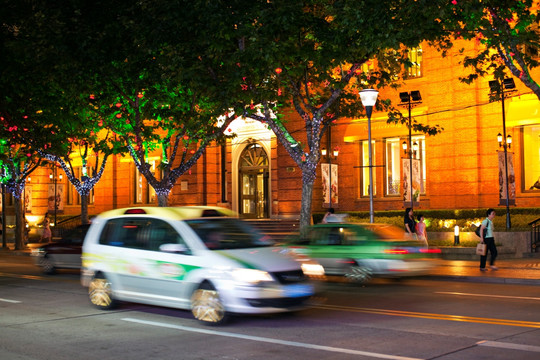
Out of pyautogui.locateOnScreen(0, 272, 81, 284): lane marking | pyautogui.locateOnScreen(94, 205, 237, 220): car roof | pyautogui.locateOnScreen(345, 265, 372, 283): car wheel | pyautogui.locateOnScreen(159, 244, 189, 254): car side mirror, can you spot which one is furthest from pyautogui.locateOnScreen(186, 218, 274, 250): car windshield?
pyautogui.locateOnScreen(0, 272, 81, 284): lane marking

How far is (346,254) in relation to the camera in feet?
50.9

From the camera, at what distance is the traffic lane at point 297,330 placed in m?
8.41

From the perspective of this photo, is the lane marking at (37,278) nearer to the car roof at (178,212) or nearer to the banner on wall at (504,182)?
the car roof at (178,212)

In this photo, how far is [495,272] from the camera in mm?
18281

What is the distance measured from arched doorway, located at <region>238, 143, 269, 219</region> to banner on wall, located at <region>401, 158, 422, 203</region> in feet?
34.9

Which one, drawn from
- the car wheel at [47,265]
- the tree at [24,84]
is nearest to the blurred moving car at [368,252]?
the car wheel at [47,265]

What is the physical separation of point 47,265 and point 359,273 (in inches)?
409

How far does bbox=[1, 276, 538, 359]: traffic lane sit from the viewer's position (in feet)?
27.6

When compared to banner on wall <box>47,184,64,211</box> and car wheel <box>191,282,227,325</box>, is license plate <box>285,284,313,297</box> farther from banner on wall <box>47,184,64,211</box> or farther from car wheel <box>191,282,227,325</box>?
banner on wall <box>47,184,64,211</box>

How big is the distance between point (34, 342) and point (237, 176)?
90.4 ft

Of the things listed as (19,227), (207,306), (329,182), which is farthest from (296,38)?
(19,227)

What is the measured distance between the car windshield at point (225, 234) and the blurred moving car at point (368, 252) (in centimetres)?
442

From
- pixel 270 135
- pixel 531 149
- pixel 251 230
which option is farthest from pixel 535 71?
pixel 251 230

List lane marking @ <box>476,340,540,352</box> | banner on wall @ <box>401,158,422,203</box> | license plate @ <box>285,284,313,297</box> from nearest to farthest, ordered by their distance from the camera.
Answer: lane marking @ <box>476,340,540,352</box> < license plate @ <box>285,284,313,297</box> < banner on wall @ <box>401,158,422,203</box>
